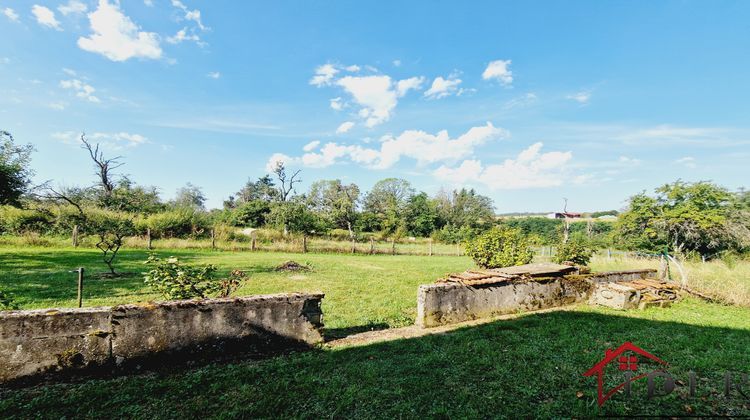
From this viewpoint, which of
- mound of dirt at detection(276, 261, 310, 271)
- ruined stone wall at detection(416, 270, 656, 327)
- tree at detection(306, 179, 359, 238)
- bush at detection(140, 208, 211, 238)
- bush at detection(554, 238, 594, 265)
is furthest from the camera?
tree at detection(306, 179, 359, 238)

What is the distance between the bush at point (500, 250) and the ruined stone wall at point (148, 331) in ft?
21.5

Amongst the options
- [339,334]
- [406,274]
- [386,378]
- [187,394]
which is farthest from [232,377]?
[406,274]

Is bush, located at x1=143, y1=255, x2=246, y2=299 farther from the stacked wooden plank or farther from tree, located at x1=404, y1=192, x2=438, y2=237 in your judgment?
tree, located at x1=404, y1=192, x2=438, y2=237

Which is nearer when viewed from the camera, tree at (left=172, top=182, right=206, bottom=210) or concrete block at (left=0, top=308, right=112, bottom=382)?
concrete block at (left=0, top=308, right=112, bottom=382)

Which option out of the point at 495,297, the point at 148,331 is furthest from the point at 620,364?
the point at 148,331

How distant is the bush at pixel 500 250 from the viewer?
9.38 m

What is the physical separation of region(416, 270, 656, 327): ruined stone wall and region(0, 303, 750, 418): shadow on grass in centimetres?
66

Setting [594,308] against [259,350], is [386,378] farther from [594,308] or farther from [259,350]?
[594,308]

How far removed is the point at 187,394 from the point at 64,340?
1.52 metres

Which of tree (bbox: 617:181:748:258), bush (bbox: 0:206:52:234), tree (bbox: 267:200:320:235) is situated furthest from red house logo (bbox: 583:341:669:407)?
bush (bbox: 0:206:52:234)

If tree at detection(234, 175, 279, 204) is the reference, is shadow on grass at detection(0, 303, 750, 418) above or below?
below

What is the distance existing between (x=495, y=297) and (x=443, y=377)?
3.08 meters

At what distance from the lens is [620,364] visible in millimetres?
3875

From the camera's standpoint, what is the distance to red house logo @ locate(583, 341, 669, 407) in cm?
322
